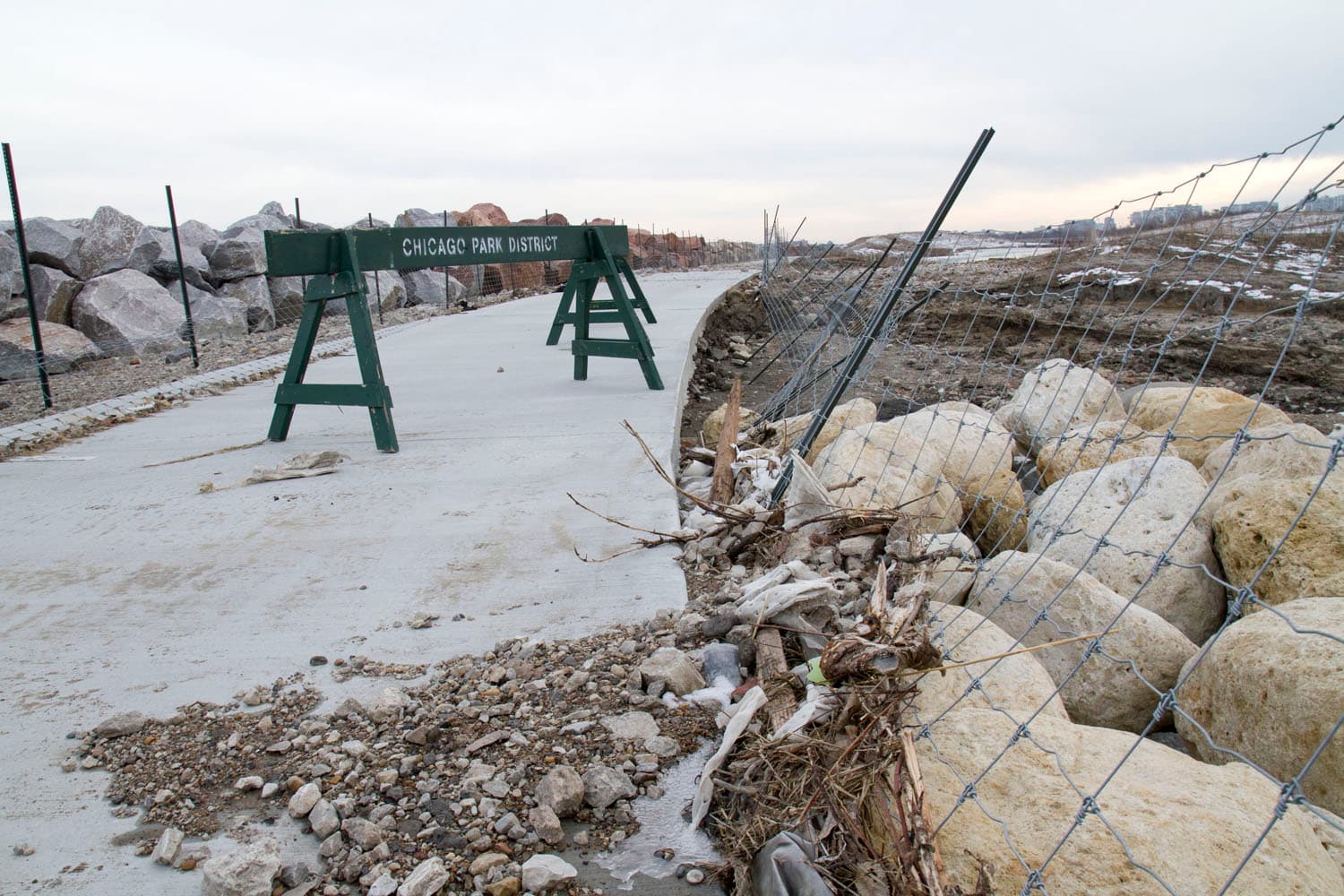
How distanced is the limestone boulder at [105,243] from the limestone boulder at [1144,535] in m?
16.5

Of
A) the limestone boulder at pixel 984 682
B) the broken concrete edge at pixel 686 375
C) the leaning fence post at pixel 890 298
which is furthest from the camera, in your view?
the broken concrete edge at pixel 686 375

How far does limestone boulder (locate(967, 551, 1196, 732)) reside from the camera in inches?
116

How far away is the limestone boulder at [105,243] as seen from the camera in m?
16.1

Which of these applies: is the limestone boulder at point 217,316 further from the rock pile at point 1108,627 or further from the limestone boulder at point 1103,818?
the limestone boulder at point 1103,818

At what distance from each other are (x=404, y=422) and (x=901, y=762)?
16.4 ft

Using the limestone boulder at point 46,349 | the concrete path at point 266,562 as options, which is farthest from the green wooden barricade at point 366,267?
the limestone boulder at point 46,349

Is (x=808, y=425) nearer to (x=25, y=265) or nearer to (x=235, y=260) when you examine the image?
(x=25, y=265)

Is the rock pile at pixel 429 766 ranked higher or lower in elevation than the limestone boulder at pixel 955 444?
lower

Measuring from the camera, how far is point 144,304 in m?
14.3

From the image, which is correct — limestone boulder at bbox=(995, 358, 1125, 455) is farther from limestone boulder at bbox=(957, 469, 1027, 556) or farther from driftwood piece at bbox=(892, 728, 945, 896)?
driftwood piece at bbox=(892, 728, 945, 896)

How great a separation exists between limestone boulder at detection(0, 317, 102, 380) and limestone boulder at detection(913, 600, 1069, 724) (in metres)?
12.2

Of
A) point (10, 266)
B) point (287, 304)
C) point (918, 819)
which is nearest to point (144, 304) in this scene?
point (10, 266)

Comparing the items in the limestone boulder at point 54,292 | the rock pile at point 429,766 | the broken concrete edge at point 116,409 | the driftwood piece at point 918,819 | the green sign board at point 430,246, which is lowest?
the rock pile at point 429,766

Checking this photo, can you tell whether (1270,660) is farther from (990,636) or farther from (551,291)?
(551,291)
